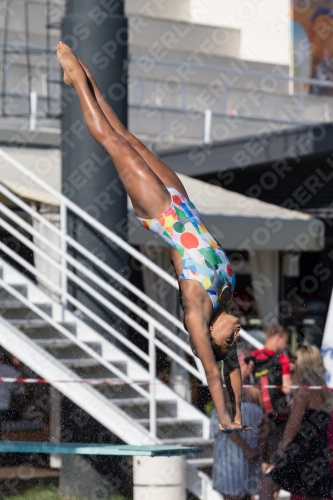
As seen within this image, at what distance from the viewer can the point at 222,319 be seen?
4.70 m

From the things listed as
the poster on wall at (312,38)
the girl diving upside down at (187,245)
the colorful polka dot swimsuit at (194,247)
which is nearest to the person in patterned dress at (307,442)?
the girl diving upside down at (187,245)

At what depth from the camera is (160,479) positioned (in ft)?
21.6

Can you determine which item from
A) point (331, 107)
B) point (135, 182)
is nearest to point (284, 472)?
point (135, 182)

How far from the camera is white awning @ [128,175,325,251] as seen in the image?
967cm

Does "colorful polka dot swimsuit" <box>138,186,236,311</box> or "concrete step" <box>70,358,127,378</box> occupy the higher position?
"colorful polka dot swimsuit" <box>138,186,236,311</box>

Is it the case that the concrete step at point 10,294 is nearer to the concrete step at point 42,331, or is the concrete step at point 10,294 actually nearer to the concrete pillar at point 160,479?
the concrete step at point 42,331

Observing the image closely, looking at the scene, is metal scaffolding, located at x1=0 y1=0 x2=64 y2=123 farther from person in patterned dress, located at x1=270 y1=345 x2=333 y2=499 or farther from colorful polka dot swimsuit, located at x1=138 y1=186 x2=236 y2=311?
colorful polka dot swimsuit, located at x1=138 y1=186 x2=236 y2=311

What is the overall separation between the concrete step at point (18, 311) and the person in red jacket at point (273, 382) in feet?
5.85

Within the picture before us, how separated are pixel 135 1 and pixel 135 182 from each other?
639 inches

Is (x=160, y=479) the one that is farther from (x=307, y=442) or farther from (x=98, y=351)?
(x=98, y=351)

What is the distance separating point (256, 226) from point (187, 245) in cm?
515

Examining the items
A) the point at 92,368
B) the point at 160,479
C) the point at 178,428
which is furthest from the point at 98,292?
the point at 160,479

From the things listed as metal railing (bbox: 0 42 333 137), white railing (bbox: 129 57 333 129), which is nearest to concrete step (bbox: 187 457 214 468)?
metal railing (bbox: 0 42 333 137)

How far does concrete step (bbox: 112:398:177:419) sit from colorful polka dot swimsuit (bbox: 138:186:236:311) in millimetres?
2891
